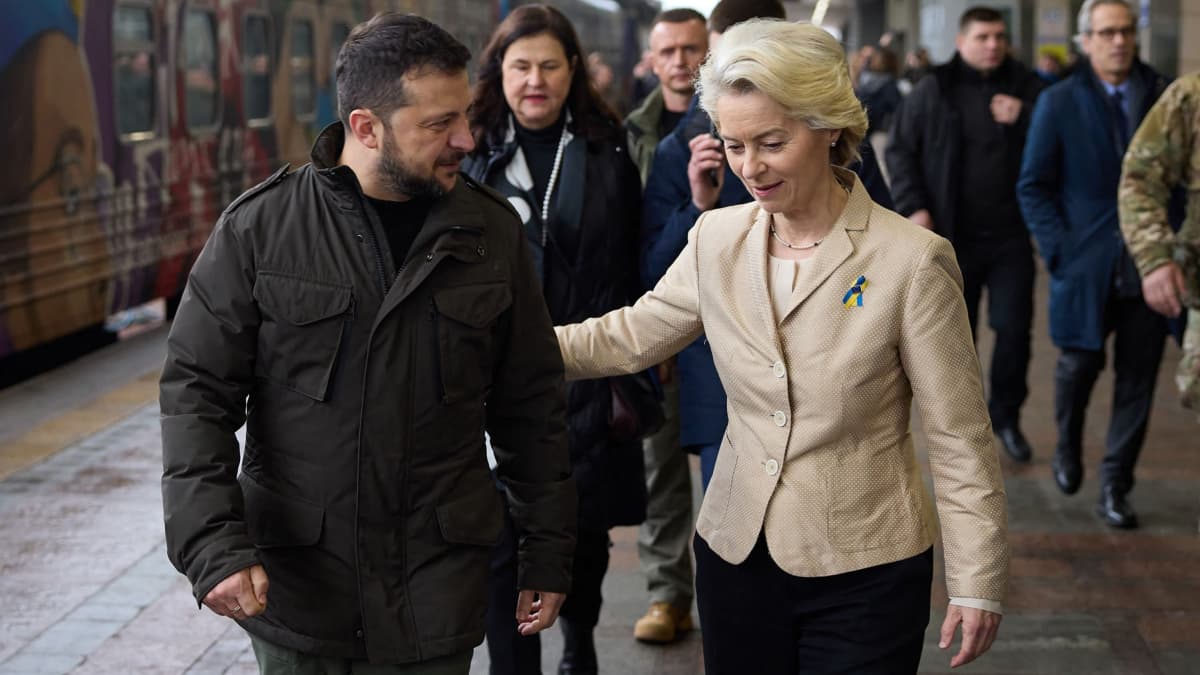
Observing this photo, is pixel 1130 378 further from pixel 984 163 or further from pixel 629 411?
pixel 629 411

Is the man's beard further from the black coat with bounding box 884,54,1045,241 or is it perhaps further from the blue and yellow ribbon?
the black coat with bounding box 884,54,1045,241

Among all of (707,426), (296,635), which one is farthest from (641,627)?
(296,635)

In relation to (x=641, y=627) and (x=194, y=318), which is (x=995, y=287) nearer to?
(x=641, y=627)

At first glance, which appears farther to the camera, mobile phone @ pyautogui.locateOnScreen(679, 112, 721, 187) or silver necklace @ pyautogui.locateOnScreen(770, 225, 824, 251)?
mobile phone @ pyautogui.locateOnScreen(679, 112, 721, 187)

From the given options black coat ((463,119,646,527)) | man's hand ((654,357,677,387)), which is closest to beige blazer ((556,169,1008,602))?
black coat ((463,119,646,527))

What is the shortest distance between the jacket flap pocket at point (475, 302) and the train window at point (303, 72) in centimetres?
1087

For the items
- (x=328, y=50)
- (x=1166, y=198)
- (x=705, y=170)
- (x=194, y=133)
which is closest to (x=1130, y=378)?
(x=1166, y=198)

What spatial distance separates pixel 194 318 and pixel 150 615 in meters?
2.85

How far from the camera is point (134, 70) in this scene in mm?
10148

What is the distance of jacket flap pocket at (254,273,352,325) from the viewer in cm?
264

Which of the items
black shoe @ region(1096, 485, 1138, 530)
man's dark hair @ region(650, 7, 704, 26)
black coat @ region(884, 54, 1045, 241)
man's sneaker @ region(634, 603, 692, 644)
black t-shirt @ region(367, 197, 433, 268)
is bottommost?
black shoe @ region(1096, 485, 1138, 530)

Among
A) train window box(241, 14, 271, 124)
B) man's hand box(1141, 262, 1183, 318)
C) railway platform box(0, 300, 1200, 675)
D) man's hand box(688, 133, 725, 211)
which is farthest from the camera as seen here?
train window box(241, 14, 271, 124)

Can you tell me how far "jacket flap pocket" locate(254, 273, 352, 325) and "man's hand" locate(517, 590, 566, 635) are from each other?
2.24 ft

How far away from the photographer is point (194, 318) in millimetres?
2656
